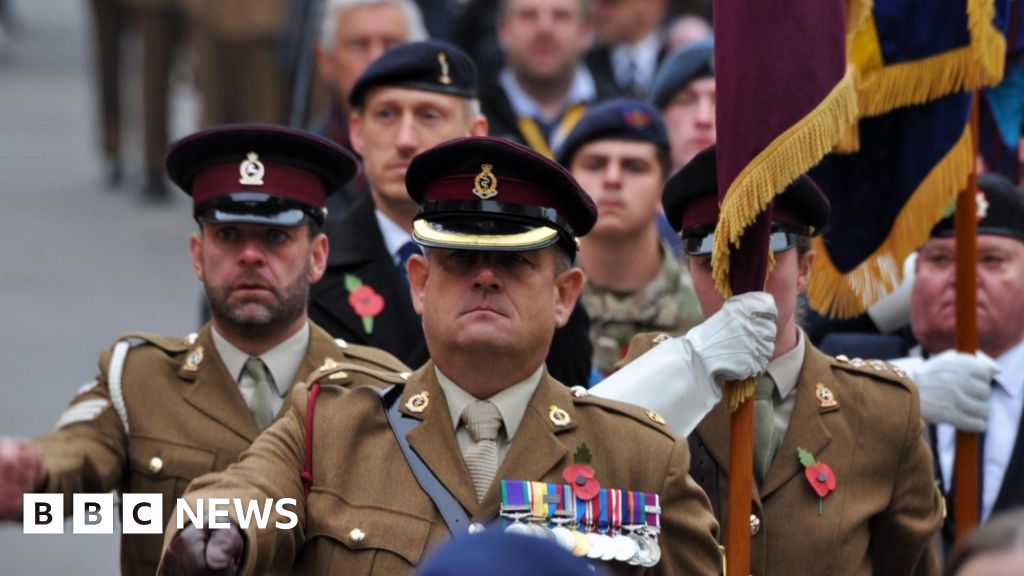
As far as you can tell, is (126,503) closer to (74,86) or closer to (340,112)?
(340,112)

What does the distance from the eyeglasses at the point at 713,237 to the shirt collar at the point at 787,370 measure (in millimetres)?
272

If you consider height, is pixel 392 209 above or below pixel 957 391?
above

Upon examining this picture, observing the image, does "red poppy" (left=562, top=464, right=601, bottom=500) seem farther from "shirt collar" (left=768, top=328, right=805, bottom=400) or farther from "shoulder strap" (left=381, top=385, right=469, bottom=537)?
"shirt collar" (left=768, top=328, right=805, bottom=400)

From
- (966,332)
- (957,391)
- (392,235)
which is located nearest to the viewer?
(957,391)

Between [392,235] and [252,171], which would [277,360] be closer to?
[252,171]

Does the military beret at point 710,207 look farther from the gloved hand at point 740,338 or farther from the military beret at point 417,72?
the military beret at point 417,72

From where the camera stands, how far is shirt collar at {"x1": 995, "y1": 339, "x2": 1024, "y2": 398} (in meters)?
6.82

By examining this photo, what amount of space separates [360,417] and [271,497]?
1.17 feet

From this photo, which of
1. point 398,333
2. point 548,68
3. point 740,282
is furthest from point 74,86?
point 740,282

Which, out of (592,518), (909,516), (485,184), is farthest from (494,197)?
(909,516)

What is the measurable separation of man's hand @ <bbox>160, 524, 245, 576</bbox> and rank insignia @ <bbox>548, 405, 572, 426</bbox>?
2.72ft

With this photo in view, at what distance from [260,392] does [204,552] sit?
1.44 meters

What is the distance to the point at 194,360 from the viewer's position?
5.69 meters

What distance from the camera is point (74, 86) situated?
18.8 m
